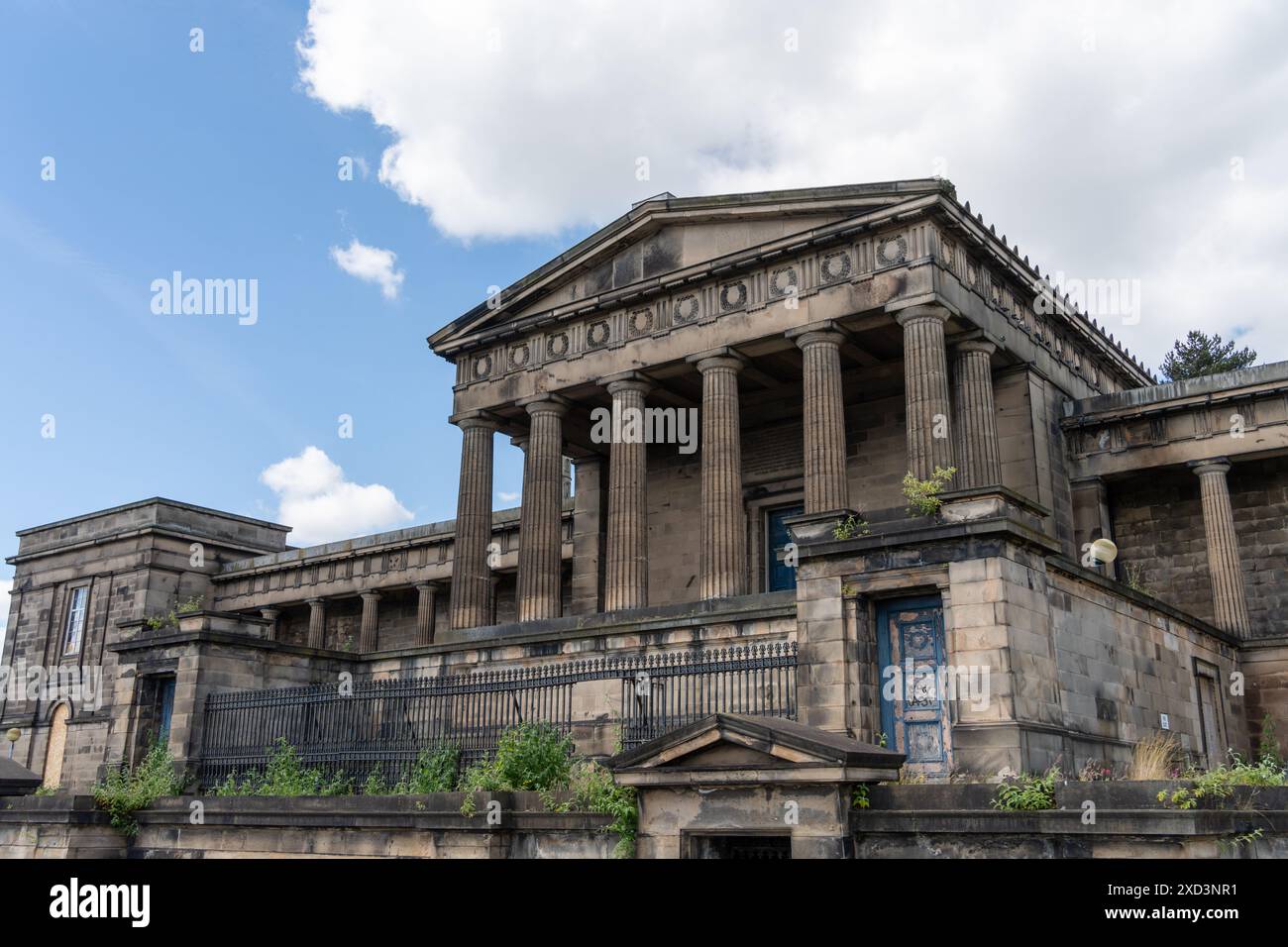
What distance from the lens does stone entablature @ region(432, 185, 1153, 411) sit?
2372cm

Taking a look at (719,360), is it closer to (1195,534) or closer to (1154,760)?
(1195,534)

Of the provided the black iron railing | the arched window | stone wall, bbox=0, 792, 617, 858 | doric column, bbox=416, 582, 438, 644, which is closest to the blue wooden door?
the black iron railing

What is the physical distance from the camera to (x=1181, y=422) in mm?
25016

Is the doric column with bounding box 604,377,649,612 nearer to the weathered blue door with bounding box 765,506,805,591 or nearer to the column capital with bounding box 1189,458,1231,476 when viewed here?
the weathered blue door with bounding box 765,506,805,591

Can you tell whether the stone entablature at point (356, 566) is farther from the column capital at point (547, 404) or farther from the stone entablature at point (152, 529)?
the column capital at point (547, 404)

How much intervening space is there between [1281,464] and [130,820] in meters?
23.3

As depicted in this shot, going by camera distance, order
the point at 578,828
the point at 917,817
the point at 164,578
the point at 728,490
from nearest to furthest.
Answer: the point at 917,817
the point at 578,828
the point at 728,490
the point at 164,578

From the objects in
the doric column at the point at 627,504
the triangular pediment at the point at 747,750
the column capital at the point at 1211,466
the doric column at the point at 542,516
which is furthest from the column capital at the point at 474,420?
the triangular pediment at the point at 747,750

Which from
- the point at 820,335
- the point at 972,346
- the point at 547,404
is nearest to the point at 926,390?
the point at 972,346

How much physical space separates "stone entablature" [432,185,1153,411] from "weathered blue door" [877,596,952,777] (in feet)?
36.7

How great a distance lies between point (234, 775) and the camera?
1808cm

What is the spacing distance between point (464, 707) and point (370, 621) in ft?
81.4
